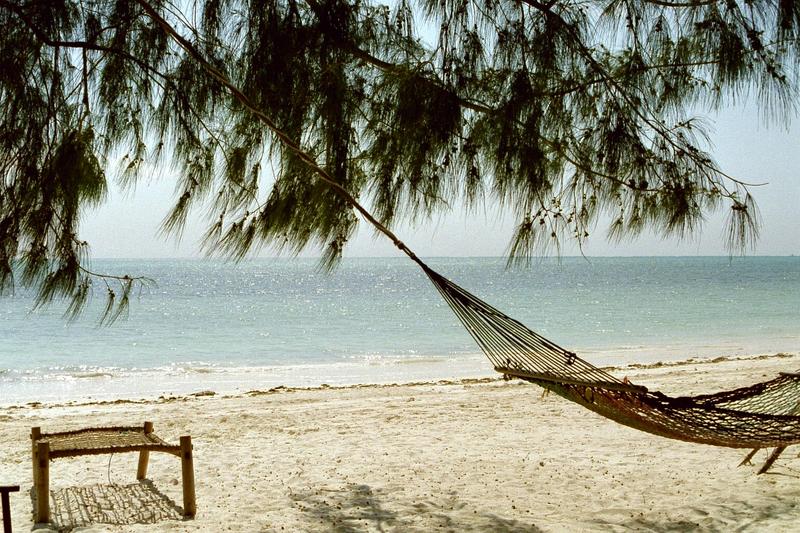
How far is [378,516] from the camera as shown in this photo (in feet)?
9.77

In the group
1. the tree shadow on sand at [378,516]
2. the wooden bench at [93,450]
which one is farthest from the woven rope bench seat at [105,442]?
the tree shadow on sand at [378,516]

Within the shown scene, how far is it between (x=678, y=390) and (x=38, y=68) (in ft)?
20.0

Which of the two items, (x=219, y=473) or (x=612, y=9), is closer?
(x=612, y=9)

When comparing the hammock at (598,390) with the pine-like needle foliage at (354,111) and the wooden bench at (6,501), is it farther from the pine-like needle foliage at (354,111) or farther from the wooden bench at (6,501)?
the wooden bench at (6,501)

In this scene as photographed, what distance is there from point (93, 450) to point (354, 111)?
1.59 m

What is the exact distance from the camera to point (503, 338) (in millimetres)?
2176

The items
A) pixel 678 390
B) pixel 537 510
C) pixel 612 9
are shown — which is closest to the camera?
pixel 612 9

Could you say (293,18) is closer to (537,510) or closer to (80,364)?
(537,510)

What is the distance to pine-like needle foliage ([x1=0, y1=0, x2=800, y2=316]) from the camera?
2.22 metres

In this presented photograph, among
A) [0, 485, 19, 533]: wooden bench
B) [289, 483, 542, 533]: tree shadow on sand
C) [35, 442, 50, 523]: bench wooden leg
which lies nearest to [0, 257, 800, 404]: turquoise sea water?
[35, 442, 50, 523]: bench wooden leg

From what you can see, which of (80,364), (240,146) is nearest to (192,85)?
(240,146)

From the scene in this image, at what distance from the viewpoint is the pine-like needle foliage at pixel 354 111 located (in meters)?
2.22

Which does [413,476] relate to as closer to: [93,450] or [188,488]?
[188,488]

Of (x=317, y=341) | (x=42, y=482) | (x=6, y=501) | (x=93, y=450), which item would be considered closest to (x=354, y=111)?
(x=6, y=501)
